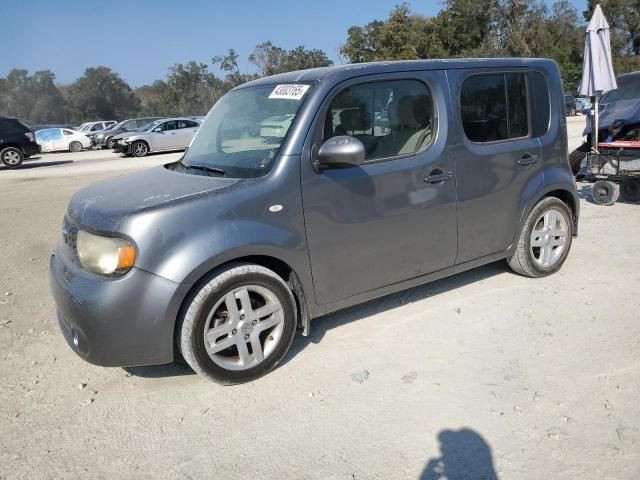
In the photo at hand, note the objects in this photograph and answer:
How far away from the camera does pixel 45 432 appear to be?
112 inches

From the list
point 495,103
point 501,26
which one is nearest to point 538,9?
point 501,26

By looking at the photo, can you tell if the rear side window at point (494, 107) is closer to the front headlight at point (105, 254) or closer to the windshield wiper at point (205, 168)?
the windshield wiper at point (205, 168)

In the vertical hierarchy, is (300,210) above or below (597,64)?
below

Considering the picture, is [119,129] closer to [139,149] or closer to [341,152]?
[139,149]

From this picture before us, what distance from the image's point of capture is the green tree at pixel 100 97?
61844 millimetres

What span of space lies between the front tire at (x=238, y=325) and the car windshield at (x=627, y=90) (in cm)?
849

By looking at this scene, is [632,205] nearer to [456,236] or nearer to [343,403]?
[456,236]

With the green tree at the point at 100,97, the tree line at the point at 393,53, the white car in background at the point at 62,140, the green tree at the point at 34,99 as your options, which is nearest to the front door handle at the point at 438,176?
the white car in background at the point at 62,140

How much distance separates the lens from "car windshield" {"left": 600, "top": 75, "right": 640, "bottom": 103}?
364 inches

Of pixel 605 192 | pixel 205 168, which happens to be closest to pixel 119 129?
pixel 605 192

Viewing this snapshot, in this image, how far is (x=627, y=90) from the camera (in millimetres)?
9516

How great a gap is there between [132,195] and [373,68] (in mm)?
1812

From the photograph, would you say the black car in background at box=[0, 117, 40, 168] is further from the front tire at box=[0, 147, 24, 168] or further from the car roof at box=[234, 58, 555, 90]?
the car roof at box=[234, 58, 555, 90]

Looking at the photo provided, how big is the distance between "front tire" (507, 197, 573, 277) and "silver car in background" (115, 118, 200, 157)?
18.0 metres
